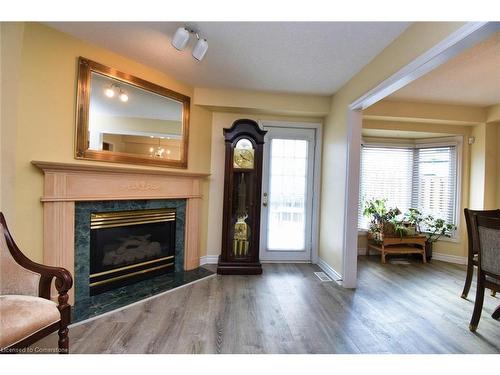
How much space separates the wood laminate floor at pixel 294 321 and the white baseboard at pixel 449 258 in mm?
1260

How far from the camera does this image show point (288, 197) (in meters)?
3.60

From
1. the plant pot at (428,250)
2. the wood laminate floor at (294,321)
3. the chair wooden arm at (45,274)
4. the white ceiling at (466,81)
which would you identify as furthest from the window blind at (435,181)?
the chair wooden arm at (45,274)

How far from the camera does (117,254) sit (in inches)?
101

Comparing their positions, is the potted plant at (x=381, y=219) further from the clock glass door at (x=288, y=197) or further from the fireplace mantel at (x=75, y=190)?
the fireplace mantel at (x=75, y=190)

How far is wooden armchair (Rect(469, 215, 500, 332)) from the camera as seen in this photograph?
1.82 metres

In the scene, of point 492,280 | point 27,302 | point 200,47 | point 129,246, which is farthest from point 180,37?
point 492,280

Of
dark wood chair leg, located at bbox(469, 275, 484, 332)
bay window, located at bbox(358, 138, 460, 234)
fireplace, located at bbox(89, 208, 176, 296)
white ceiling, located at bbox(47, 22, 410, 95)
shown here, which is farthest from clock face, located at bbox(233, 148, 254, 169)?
dark wood chair leg, located at bbox(469, 275, 484, 332)

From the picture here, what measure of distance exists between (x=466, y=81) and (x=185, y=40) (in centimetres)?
310

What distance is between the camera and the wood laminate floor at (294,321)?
168 centimetres

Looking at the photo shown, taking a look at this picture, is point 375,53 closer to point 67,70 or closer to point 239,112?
point 239,112

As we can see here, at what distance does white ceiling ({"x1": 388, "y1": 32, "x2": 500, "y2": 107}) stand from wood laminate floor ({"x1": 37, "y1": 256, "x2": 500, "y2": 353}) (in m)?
2.36

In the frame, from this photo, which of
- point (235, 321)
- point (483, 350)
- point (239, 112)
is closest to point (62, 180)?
point (235, 321)

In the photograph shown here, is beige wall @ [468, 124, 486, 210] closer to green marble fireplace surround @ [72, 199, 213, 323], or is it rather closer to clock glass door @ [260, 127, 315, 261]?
clock glass door @ [260, 127, 315, 261]
